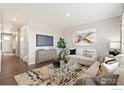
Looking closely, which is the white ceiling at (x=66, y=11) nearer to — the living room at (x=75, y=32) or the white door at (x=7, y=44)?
the living room at (x=75, y=32)

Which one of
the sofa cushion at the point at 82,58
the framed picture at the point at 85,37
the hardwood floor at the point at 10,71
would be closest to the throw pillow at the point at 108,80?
the framed picture at the point at 85,37

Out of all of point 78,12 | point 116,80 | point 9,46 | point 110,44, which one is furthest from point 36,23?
point 9,46

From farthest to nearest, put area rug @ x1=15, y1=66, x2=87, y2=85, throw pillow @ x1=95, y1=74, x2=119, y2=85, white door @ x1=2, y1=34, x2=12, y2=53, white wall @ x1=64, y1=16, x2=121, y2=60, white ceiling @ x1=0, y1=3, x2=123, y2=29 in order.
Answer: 1. white door @ x1=2, y1=34, x2=12, y2=53
2. white wall @ x1=64, y1=16, x2=121, y2=60
3. white ceiling @ x1=0, y1=3, x2=123, y2=29
4. area rug @ x1=15, y1=66, x2=87, y2=85
5. throw pillow @ x1=95, y1=74, x2=119, y2=85

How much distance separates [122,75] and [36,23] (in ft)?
11.3

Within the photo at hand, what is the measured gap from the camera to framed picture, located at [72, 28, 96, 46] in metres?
2.66

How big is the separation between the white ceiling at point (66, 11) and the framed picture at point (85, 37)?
30 centimetres

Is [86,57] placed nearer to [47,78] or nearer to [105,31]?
[105,31]

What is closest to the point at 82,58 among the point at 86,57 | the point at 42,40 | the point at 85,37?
the point at 86,57

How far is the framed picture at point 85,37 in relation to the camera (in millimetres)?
2662

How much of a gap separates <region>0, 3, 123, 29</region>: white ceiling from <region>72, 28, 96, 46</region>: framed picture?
0.30 metres

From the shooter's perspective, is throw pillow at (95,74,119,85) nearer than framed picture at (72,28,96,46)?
Yes

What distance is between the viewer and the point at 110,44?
2.71 metres

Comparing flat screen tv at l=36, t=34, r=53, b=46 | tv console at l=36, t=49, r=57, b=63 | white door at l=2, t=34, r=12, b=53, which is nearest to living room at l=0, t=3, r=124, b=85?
flat screen tv at l=36, t=34, r=53, b=46

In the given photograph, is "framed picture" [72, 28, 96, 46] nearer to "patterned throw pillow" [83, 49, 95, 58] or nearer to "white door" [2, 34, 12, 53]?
"patterned throw pillow" [83, 49, 95, 58]
